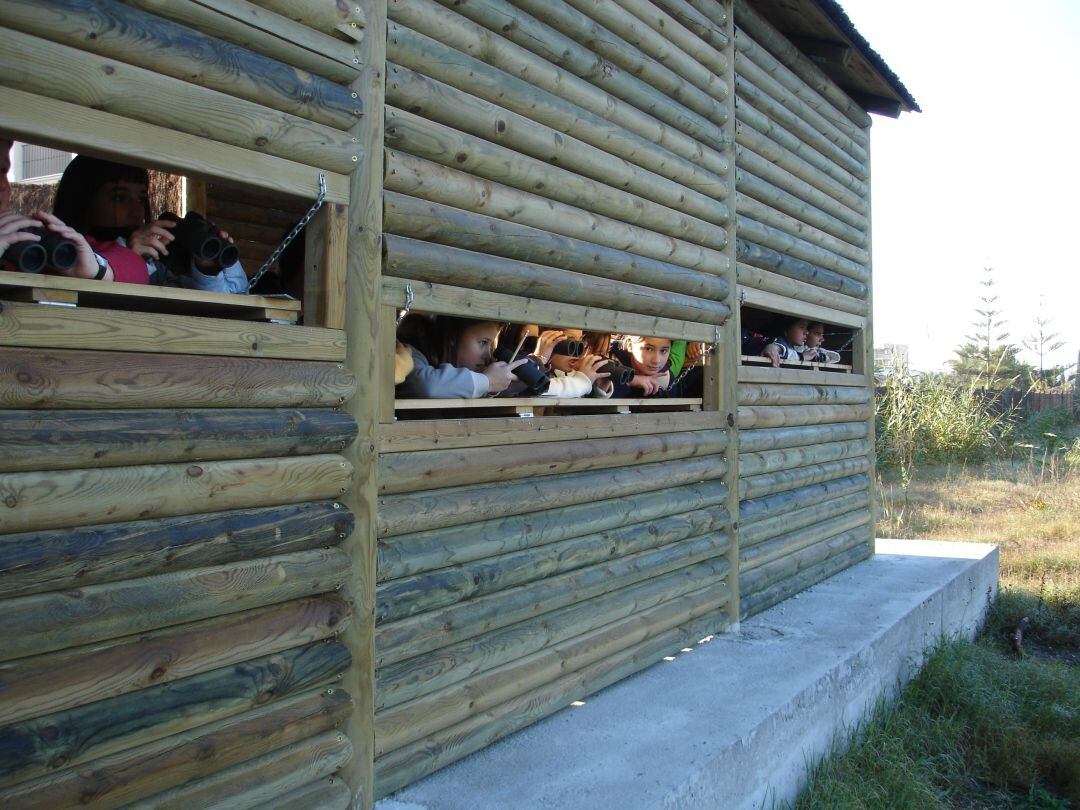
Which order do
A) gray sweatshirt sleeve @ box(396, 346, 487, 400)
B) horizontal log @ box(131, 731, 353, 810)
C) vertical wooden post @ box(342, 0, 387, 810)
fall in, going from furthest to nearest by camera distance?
gray sweatshirt sleeve @ box(396, 346, 487, 400) < vertical wooden post @ box(342, 0, 387, 810) < horizontal log @ box(131, 731, 353, 810)

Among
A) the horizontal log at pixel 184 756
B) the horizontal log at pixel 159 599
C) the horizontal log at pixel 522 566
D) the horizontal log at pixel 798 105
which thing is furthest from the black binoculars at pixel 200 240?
the horizontal log at pixel 798 105

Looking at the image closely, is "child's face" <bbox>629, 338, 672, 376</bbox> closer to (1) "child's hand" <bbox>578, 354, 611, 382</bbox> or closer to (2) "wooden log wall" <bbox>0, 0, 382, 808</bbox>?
(1) "child's hand" <bbox>578, 354, 611, 382</bbox>

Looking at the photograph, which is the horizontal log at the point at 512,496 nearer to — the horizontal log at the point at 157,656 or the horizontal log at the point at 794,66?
the horizontal log at the point at 157,656

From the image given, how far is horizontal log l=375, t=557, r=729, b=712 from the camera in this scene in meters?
A: 3.68

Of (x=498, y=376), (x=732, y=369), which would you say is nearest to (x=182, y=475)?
(x=498, y=376)

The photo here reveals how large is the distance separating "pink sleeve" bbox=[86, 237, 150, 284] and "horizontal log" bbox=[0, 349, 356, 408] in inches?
13.2

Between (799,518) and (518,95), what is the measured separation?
4.98 m

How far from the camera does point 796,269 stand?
7.67 m

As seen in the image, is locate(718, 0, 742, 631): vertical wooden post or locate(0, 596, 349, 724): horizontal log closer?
locate(0, 596, 349, 724): horizontal log

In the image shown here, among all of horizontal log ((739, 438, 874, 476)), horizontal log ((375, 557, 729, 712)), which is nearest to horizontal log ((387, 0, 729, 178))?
horizontal log ((739, 438, 874, 476))

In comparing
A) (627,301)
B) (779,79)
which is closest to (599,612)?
(627,301)

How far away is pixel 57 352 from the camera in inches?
98.8

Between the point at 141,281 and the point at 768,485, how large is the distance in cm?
557

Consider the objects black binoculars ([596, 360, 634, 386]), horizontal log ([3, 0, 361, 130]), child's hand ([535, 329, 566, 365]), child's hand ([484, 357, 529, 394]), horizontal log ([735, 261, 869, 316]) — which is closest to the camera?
horizontal log ([3, 0, 361, 130])
